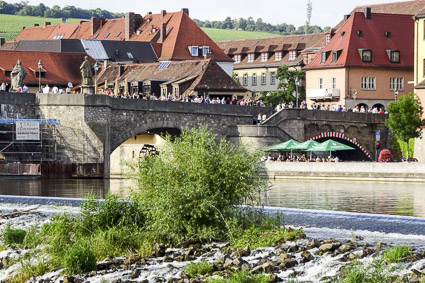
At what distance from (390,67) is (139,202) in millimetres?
61770

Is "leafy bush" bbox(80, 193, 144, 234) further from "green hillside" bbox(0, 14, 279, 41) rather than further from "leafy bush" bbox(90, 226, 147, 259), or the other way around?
"green hillside" bbox(0, 14, 279, 41)

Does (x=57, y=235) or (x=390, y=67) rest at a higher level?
(x=390, y=67)

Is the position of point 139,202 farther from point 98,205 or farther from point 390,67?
point 390,67

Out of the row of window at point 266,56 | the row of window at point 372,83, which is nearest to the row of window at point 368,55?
the row of window at point 372,83

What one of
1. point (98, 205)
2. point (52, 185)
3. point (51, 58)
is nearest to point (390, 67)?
point (51, 58)

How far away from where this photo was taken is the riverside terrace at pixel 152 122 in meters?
65.9

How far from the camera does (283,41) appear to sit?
12531 cm

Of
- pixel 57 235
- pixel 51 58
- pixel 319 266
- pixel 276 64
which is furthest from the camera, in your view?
pixel 276 64

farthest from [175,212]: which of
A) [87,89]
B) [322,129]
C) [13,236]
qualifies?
[322,129]

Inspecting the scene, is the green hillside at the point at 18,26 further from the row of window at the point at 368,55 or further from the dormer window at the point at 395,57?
the dormer window at the point at 395,57

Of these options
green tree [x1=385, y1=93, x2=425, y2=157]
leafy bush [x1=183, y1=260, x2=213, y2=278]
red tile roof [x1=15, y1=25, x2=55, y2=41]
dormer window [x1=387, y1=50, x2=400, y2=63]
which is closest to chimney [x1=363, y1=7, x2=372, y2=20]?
dormer window [x1=387, y1=50, x2=400, y2=63]

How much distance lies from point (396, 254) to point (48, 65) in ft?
201

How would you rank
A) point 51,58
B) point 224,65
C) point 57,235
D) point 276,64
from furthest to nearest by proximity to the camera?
point 276,64 < point 224,65 < point 51,58 < point 57,235

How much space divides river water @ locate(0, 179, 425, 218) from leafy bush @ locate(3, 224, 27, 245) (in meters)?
6.51
